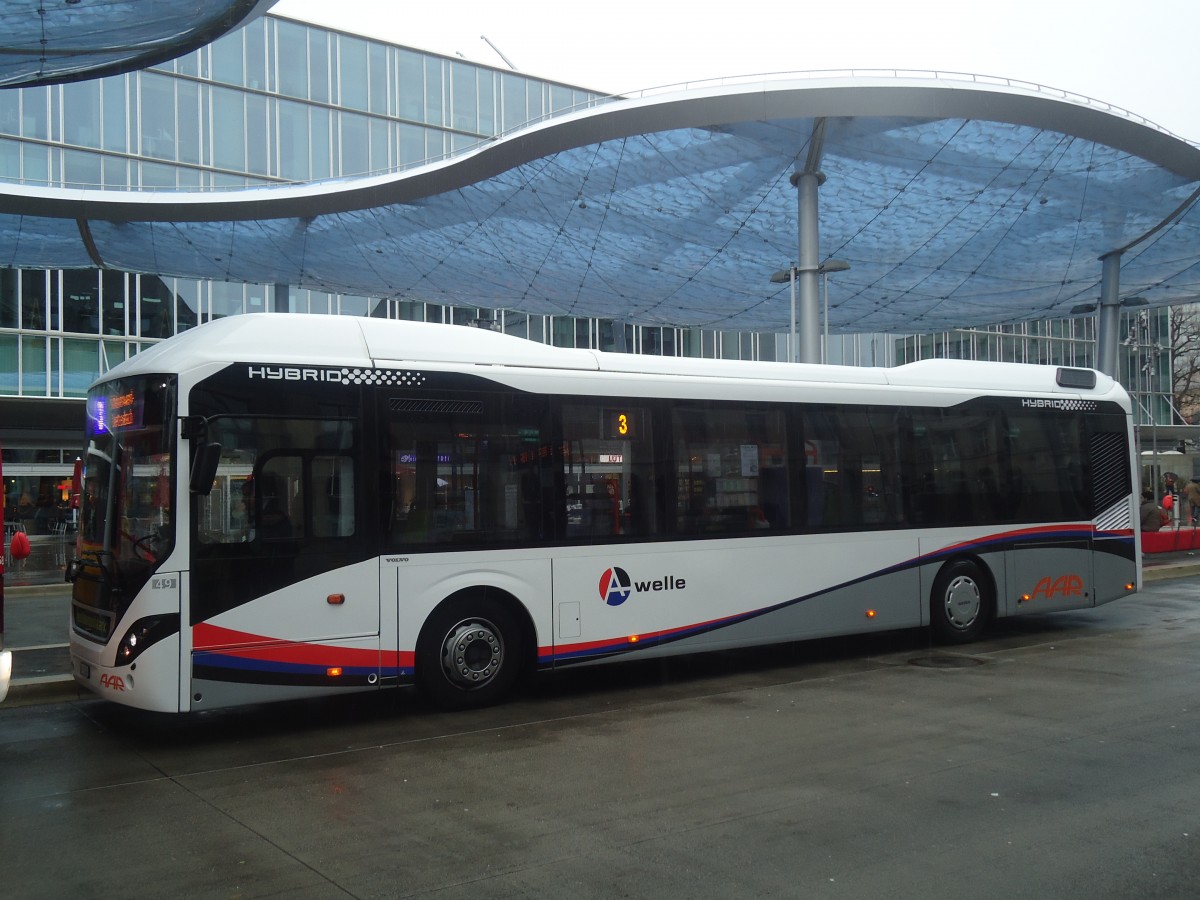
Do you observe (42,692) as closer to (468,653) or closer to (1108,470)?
(468,653)

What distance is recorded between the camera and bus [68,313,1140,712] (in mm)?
8094

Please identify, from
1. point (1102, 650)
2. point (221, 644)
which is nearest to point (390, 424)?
point (221, 644)

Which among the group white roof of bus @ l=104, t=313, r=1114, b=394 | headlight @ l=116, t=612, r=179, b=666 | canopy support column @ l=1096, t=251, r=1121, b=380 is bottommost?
headlight @ l=116, t=612, r=179, b=666

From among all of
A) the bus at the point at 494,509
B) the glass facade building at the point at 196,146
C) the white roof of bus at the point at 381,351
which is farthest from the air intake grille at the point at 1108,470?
the glass facade building at the point at 196,146

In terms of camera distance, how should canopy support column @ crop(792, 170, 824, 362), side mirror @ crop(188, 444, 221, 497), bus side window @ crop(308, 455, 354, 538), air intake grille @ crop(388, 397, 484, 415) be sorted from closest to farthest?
side mirror @ crop(188, 444, 221, 497), bus side window @ crop(308, 455, 354, 538), air intake grille @ crop(388, 397, 484, 415), canopy support column @ crop(792, 170, 824, 362)

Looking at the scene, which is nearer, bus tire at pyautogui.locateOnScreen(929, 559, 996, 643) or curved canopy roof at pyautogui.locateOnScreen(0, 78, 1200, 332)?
bus tire at pyautogui.locateOnScreen(929, 559, 996, 643)

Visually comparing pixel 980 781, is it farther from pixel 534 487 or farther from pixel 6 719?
pixel 6 719

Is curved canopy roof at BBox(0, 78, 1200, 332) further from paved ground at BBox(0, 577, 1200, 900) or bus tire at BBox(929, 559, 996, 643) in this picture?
paved ground at BBox(0, 577, 1200, 900)

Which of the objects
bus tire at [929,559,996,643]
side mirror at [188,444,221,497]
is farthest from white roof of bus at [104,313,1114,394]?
bus tire at [929,559,996,643]

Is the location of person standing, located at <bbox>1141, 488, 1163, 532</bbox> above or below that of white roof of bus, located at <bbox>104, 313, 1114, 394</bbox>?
below

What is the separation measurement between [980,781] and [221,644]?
559cm

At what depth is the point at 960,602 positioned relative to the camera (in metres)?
12.6

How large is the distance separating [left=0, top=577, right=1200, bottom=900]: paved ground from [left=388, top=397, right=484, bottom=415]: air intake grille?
2.70 m

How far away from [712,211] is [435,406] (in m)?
19.4
